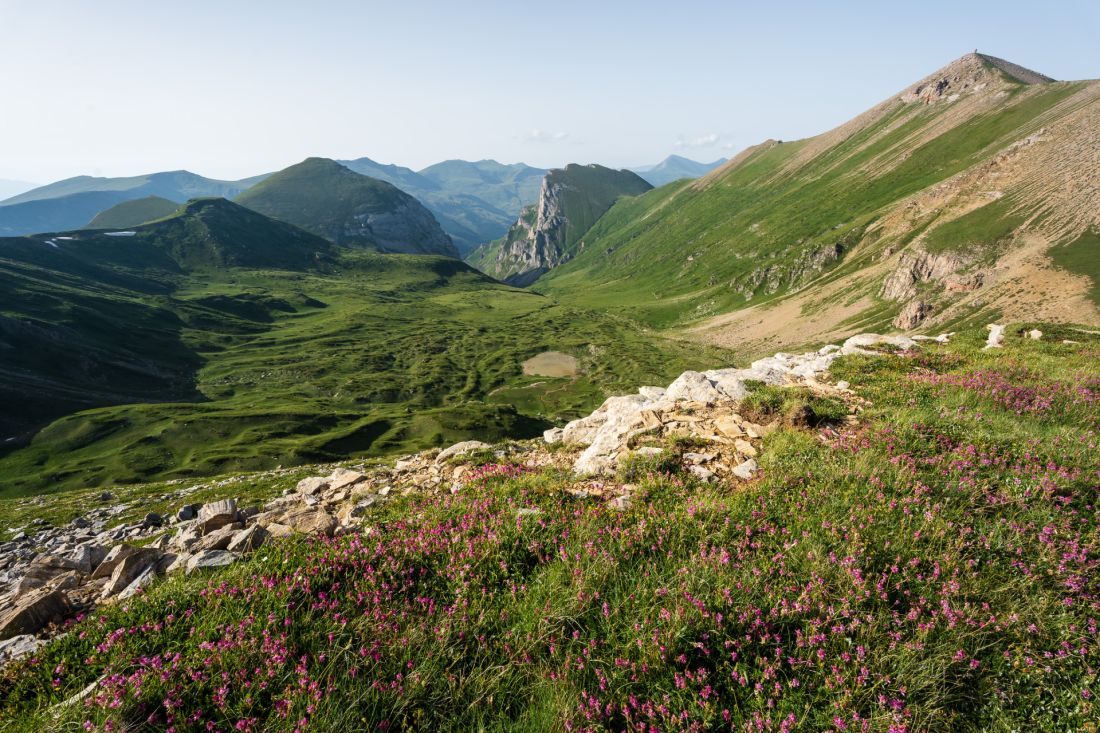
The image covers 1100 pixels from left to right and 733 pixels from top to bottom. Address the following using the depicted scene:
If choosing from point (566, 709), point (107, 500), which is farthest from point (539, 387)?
point (566, 709)

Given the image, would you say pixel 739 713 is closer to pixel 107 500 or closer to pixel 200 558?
pixel 200 558

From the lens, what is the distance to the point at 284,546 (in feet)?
24.1

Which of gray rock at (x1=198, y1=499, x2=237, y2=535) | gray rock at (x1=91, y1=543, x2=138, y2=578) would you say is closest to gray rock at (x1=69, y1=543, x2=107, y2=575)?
gray rock at (x1=91, y1=543, x2=138, y2=578)

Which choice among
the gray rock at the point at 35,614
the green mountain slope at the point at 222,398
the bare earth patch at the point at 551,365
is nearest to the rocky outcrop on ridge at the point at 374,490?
the gray rock at the point at 35,614

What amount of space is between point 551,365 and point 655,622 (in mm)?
181738

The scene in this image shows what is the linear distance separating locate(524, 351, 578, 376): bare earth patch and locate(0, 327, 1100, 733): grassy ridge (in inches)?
6606

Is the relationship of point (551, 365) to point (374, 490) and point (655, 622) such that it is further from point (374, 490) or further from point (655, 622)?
point (655, 622)

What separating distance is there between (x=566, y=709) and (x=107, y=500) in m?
72.8

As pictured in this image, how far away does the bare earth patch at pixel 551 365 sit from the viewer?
178 m

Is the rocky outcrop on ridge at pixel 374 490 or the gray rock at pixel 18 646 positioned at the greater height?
the gray rock at pixel 18 646

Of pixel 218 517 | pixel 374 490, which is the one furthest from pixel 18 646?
pixel 374 490

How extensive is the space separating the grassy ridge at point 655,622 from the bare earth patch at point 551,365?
167799mm

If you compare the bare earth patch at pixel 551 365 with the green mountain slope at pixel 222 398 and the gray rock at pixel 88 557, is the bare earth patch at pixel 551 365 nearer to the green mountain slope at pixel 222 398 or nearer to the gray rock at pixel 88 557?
the green mountain slope at pixel 222 398

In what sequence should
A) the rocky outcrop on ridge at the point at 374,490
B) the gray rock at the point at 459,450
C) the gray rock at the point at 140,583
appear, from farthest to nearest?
the gray rock at the point at 459,450 → the rocky outcrop on ridge at the point at 374,490 → the gray rock at the point at 140,583
